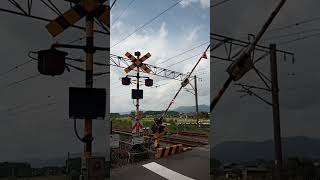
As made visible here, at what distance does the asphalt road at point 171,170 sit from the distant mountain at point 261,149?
1.23 meters

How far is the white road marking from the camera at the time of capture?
31.6 ft

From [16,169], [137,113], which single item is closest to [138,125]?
[137,113]

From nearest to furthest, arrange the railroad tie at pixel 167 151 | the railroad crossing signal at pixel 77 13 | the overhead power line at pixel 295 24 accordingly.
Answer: the railroad crossing signal at pixel 77 13, the overhead power line at pixel 295 24, the railroad tie at pixel 167 151

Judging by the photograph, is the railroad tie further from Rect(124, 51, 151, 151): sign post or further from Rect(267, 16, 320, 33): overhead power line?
Rect(267, 16, 320, 33): overhead power line

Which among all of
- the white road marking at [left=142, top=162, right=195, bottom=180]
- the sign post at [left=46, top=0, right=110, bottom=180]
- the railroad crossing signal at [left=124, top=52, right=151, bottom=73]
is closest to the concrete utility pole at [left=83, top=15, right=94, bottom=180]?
the sign post at [left=46, top=0, right=110, bottom=180]

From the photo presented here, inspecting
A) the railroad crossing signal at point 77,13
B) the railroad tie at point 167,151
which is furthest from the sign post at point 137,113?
the railroad crossing signal at point 77,13

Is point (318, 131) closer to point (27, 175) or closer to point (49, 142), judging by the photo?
point (49, 142)

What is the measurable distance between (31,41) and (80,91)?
5.17 metres

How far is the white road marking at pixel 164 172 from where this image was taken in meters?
9.63

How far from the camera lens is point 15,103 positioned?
10227mm

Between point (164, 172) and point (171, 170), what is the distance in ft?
0.99

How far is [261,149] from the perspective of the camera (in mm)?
7648

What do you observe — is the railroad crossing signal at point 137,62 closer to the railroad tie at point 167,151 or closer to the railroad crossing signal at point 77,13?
the railroad tie at point 167,151

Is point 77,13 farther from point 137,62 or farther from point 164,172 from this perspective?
point 137,62
